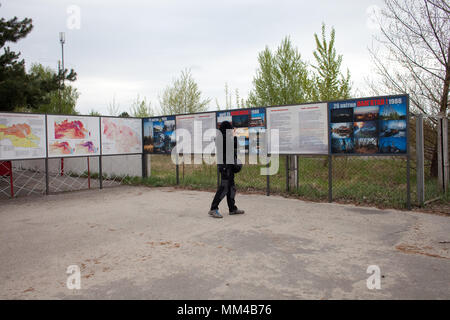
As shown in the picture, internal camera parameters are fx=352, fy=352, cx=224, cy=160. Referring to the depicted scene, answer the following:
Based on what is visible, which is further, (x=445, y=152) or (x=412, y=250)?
(x=445, y=152)

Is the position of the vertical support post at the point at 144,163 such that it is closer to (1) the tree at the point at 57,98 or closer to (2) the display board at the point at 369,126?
(1) the tree at the point at 57,98

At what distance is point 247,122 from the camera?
10.7 m

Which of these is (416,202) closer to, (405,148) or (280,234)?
(405,148)

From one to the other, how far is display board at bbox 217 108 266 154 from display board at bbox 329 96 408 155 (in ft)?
7.06

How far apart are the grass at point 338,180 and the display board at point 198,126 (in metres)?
1.20

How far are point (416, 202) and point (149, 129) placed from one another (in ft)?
30.5

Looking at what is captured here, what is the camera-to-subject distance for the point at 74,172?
1719 centimetres

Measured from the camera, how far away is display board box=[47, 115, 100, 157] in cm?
1117

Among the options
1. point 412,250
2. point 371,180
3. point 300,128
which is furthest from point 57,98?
point 412,250

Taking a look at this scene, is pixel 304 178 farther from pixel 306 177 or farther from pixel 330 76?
pixel 330 76

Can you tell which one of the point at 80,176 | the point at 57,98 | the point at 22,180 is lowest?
the point at 22,180

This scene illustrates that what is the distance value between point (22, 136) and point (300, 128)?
8.10 m
